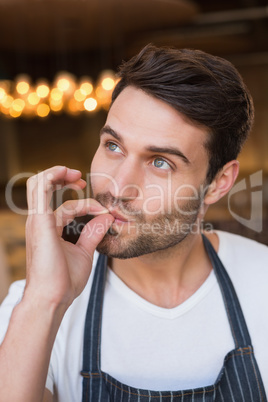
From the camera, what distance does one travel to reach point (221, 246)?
165 cm

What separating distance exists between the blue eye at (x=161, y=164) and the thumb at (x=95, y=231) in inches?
8.6

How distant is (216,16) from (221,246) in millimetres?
5661

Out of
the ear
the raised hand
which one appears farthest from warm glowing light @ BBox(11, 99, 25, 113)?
the raised hand

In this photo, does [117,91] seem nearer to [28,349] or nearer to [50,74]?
[28,349]

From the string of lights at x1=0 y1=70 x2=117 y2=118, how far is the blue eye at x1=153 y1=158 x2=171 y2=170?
11.5ft

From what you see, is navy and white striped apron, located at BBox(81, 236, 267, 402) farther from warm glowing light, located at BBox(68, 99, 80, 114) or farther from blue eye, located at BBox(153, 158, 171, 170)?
warm glowing light, located at BBox(68, 99, 80, 114)

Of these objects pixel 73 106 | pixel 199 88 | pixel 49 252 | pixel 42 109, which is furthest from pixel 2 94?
pixel 49 252

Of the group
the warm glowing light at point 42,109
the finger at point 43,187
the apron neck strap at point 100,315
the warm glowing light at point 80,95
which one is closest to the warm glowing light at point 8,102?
the warm glowing light at point 42,109

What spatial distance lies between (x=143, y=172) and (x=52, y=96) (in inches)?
151

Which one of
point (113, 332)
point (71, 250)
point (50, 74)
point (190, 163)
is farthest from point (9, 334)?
point (50, 74)

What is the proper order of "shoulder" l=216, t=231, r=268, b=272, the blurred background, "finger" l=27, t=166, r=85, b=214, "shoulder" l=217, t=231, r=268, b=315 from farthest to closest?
the blurred background < "shoulder" l=216, t=231, r=268, b=272 < "shoulder" l=217, t=231, r=268, b=315 < "finger" l=27, t=166, r=85, b=214

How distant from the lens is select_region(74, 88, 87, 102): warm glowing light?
488 centimetres

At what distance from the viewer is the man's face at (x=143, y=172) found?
1.31 m

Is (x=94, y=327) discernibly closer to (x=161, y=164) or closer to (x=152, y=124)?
(x=161, y=164)
